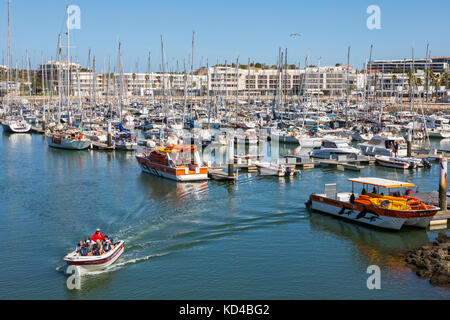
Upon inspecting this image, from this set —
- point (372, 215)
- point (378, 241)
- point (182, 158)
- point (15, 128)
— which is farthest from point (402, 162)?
point (15, 128)

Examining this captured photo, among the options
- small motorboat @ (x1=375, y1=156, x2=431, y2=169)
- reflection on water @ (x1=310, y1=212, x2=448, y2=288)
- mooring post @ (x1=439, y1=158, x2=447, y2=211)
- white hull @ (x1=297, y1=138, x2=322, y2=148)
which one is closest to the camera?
reflection on water @ (x1=310, y1=212, x2=448, y2=288)

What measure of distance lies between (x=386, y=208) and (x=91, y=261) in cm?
1645

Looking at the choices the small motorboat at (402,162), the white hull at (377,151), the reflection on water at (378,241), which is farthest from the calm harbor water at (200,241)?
the white hull at (377,151)

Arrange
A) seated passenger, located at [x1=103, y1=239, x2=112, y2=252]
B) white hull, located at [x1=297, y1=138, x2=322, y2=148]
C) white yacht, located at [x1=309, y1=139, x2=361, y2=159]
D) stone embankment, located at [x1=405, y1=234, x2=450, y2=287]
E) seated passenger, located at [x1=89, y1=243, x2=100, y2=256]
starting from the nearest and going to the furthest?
stone embankment, located at [x1=405, y1=234, x2=450, y2=287] < seated passenger, located at [x1=89, y1=243, x2=100, y2=256] < seated passenger, located at [x1=103, y1=239, x2=112, y2=252] < white yacht, located at [x1=309, y1=139, x2=361, y2=159] < white hull, located at [x1=297, y1=138, x2=322, y2=148]

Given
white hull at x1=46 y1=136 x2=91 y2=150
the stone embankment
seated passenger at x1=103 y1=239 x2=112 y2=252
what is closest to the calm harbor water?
the stone embankment

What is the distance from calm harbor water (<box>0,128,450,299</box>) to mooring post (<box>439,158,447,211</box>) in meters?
2.66

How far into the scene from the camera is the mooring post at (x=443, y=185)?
3100 cm

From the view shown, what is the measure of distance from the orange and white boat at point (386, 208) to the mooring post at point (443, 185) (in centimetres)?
180

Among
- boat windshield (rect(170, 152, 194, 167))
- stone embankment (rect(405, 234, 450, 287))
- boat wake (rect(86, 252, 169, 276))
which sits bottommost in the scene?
boat wake (rect(86, 252, 169, 276))

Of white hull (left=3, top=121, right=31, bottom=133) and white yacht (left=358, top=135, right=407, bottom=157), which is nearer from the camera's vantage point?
white yacht (left=358, top=135, right=407, bottom=157)

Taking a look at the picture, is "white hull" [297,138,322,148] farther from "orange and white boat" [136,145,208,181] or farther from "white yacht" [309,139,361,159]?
"orange and white boat" [136,145,208,181]

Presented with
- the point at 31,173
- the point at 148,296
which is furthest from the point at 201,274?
the point at 31,173

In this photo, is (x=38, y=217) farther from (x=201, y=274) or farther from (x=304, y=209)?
(x=304, y=209)

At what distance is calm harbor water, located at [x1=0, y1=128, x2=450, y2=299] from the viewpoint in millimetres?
22781
